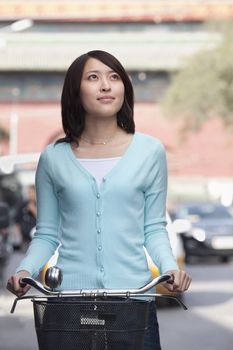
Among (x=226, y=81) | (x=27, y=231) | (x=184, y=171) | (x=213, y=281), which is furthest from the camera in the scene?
(x=184, y=171)

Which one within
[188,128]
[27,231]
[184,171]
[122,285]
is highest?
[122,285]

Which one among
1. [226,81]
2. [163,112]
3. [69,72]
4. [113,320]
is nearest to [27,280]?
[113,320]

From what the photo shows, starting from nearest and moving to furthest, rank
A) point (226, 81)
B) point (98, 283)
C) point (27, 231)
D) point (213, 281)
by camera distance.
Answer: point (98, 283), point (27, 231), point (213, 281), point (226, 81)

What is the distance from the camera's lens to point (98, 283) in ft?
12.4

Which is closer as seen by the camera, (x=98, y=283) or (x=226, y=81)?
(x=98, y=283)

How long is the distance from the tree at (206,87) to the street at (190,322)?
95.3 ft

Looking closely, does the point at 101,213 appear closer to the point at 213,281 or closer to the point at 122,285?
the point at 122,285

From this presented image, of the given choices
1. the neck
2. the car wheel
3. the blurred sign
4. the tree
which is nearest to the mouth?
the neck

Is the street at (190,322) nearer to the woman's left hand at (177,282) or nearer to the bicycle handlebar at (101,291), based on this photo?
A: the woman's left hand at (177,282)

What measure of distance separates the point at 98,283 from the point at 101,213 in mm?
222

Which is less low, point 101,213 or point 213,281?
point 101,213

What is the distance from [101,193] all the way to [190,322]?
8659 mm

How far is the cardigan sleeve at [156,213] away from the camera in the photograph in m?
3.87

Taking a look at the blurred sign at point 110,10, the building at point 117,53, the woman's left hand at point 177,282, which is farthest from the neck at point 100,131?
the blurred sign at point 110,10
